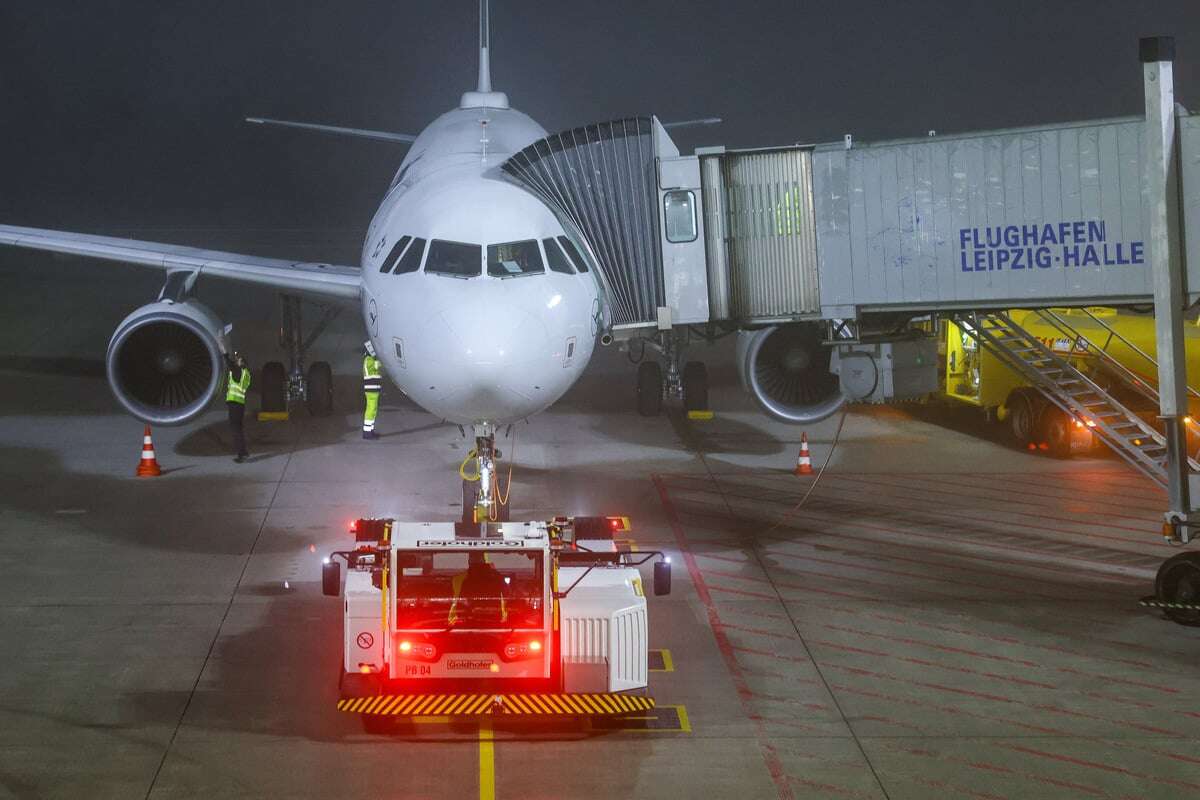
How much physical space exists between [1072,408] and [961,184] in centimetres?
296

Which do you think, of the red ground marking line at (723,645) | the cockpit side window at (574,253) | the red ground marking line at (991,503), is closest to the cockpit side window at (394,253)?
the cockpit side window at (574,253)

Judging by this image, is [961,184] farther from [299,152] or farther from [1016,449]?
[299,152]

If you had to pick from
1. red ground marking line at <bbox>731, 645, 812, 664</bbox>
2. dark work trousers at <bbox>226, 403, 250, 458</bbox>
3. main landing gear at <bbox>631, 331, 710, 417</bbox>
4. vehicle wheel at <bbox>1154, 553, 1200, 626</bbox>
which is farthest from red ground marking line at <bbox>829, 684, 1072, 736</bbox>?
main landing gear at <bbox>631, 331, 710, 417</bbox>

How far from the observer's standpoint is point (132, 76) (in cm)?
4728

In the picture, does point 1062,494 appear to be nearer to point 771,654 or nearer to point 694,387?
point 694,387

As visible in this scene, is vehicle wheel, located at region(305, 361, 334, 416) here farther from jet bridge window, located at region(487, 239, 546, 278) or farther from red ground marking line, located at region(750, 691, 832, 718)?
red ground marking line, located at region(750, 691, 832, 718)

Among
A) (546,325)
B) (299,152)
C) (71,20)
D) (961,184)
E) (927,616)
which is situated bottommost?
(927,616)

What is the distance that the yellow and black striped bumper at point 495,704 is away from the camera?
36.1ft

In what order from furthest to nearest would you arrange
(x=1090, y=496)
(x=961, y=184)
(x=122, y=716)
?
1. (x=1090, y=496)
2. (x=961, y=184)
3. (x=122, y=716)

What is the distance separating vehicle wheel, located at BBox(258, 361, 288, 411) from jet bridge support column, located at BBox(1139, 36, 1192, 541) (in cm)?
1598

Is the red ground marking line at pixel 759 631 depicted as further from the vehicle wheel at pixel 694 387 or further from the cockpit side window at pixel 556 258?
the vehicle wheel at pixel 694 387

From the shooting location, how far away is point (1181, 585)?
562 inches

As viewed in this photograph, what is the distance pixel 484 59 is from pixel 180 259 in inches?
238

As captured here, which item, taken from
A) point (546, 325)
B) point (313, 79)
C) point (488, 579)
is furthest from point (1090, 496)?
point (313, 79)
